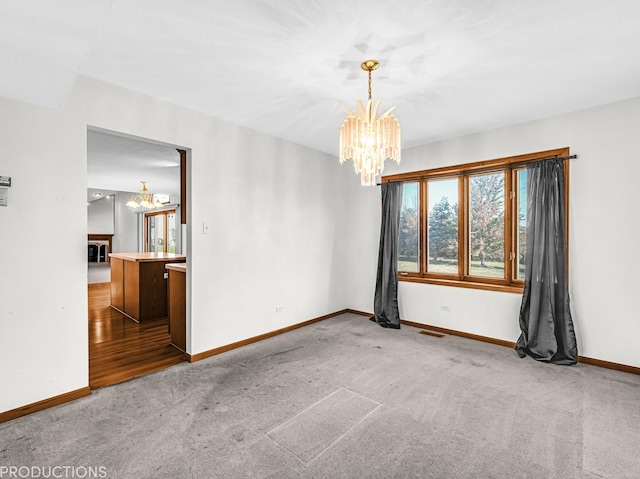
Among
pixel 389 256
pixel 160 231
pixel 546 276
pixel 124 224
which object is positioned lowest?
pixel 546 276

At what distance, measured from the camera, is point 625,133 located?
3.08 m

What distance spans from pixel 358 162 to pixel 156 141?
1.96 metres

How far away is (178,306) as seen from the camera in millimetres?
3619

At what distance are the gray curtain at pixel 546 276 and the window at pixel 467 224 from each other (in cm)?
17

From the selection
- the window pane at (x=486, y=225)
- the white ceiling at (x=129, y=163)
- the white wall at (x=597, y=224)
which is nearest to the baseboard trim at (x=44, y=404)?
the white ceiling at (x=129, y=163)

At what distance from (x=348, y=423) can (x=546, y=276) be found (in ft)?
8.64

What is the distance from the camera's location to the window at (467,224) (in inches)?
149

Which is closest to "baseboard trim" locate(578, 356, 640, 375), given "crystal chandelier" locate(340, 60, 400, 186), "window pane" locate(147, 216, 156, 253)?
"crystal chandelier" locate(340, 60, 400, 186)

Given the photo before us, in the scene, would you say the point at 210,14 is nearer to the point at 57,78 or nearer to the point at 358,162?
the point at 57,78

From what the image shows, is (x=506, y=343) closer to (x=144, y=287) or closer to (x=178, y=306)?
(x=178, y=306)

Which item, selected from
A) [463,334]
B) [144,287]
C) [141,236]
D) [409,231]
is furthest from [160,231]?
[463,334]

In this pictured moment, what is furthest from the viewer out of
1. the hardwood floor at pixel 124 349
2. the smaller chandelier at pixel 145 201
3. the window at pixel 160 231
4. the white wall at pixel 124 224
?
the white wall at pixel 124 224

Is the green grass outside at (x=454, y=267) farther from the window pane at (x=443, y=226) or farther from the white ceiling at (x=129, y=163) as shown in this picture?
the white ceiling at (x=129, y=163)

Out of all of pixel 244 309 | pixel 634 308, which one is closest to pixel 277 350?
pixel 244 309
